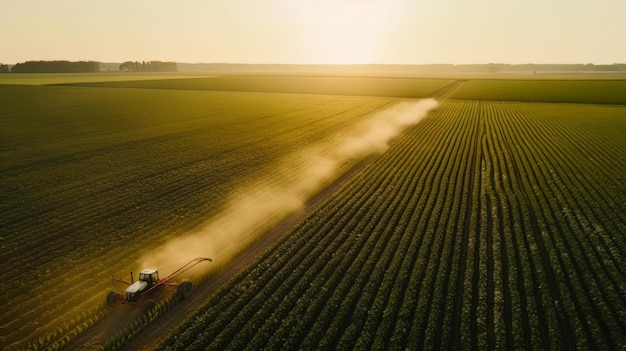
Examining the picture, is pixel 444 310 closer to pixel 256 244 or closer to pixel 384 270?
pixel 384 270

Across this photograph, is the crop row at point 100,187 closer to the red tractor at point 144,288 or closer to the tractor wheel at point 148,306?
the red tractor at point 144,288

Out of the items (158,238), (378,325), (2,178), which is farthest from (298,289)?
(2,178)

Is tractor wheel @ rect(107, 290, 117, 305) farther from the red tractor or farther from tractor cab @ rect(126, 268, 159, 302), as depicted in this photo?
tractor cab @ rect(126, 268, 159, 302)

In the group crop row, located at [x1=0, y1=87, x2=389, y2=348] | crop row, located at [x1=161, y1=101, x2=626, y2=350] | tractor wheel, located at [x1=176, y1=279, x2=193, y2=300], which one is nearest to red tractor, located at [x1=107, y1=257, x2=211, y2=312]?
tractor wheel, located at [x1=176, y1=279, x2=193, y2=300]

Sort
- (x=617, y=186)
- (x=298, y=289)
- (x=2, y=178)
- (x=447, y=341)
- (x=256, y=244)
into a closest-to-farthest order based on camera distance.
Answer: (x=447, y=341), (x=298, y=289), (x=256, y=244), (x=617, y=186), (x=2, y=178)

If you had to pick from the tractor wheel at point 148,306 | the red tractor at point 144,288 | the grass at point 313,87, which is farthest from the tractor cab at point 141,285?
the grass at point 313,87

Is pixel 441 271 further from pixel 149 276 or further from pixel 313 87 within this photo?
pixel 313 87
